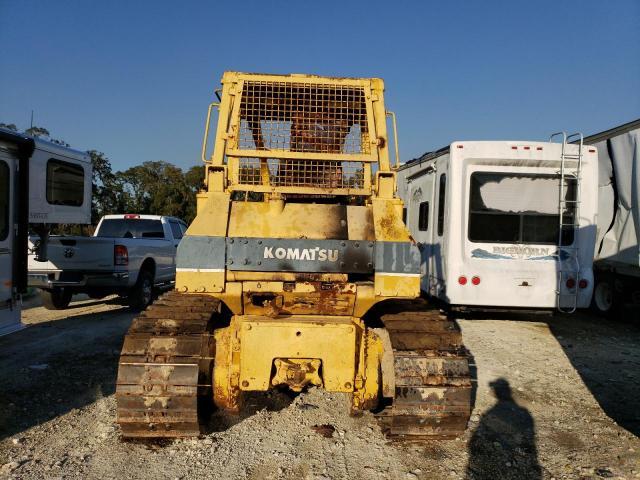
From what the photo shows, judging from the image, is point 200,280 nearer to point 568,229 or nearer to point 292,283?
point 292,283

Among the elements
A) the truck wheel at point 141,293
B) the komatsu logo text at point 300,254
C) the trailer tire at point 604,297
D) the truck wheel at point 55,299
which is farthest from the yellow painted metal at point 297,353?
the trailer tire at point 604,297

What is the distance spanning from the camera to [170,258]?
459 inches

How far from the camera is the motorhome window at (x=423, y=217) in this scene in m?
9.22

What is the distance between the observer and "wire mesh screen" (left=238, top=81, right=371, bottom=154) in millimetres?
4387

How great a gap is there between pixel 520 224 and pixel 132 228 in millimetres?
8410

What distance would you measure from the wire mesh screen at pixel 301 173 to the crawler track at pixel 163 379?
4.45 feet

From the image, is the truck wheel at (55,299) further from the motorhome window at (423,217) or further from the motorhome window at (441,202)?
the motorhome window at (441,202)

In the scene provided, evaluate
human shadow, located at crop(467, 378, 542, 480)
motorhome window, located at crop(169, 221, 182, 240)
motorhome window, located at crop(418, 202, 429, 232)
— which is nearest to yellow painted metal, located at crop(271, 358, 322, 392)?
human shadow, located at crop(467, 378, 542, 480)

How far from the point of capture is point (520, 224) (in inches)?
305

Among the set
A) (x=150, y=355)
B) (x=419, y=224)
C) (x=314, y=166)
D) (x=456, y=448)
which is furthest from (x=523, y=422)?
(x=419, y=224)

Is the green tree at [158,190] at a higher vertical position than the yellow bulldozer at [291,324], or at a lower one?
higher

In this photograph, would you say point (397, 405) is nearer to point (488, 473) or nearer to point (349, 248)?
point (488, 473)

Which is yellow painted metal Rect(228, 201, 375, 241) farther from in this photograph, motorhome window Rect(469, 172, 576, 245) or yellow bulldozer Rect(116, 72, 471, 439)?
motorhome window Rect(469, 172, 576, 245)

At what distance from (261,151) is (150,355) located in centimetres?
187
